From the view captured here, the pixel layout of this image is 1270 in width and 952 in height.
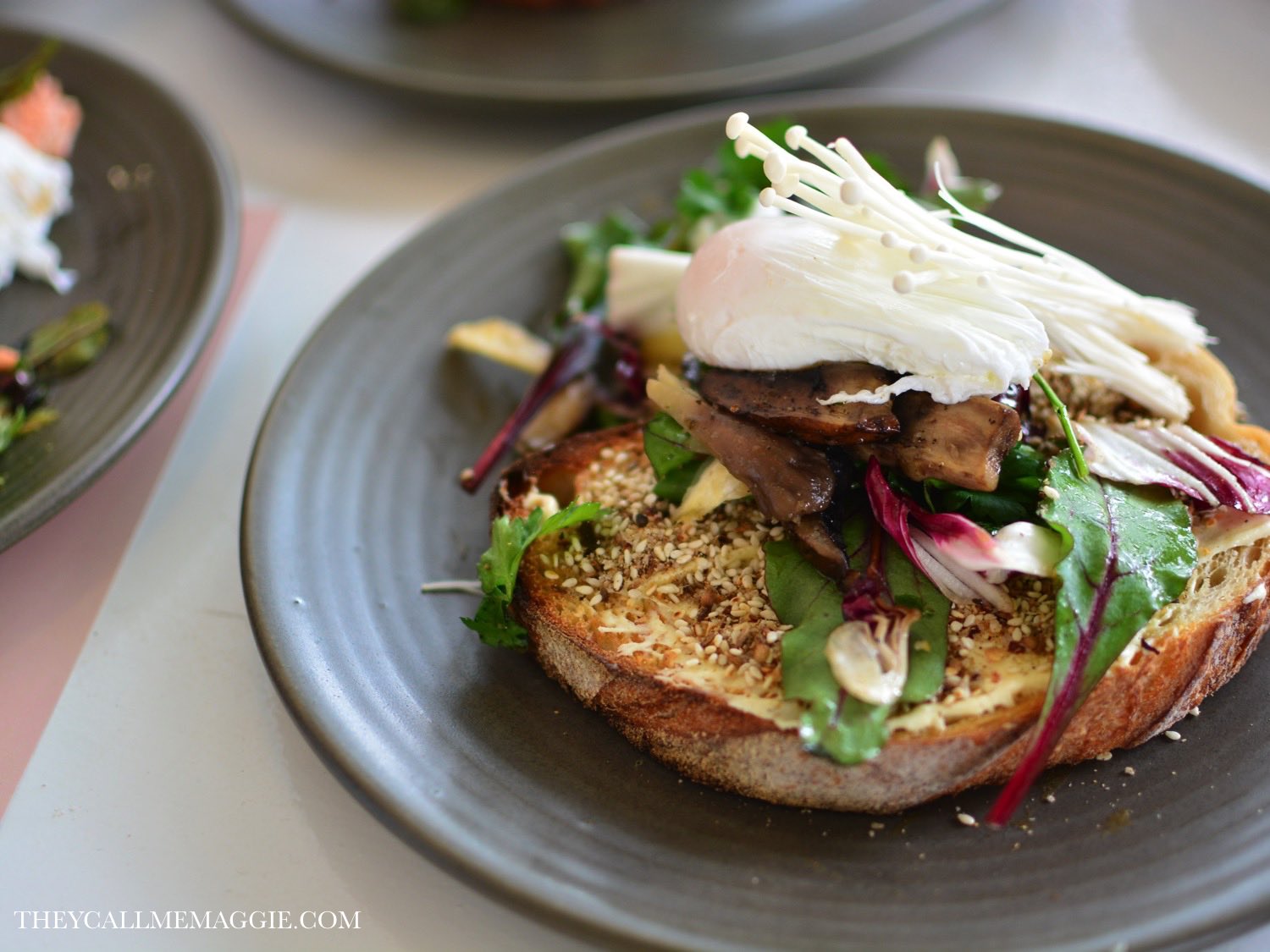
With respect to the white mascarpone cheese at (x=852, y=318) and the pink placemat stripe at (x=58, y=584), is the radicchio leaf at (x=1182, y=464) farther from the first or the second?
the pink placemat stripe at (x=58, y=584)

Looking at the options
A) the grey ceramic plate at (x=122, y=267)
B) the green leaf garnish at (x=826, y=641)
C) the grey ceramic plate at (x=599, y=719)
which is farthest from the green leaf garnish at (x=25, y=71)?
the green leaf garnish at (x=826, y=641)

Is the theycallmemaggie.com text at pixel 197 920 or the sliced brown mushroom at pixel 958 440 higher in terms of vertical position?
the sliced brown mushroom at pixel 958 440

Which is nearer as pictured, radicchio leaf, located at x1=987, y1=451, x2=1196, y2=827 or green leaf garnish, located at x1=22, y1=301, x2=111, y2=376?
radicchio leaf, located at x1=987, y1=451, x2=1196, y2=827

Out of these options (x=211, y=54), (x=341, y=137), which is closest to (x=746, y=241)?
(x=341, y=137)

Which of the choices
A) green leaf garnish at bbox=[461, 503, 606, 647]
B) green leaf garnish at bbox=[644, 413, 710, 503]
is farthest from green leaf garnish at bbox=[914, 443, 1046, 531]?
green leaf garnish at bbox=[461, 503, 606, 647]

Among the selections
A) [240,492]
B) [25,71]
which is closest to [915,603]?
[240,492]

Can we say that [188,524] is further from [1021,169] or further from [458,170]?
[1021,169]

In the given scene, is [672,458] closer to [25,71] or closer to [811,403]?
[811,403]

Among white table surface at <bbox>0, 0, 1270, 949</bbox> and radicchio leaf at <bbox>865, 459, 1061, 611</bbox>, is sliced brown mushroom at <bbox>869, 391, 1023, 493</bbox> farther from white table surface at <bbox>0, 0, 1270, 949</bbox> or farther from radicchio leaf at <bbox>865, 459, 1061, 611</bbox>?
white table surface at <bbox>0, 0, 1270, 949</bbox>
